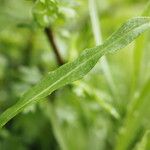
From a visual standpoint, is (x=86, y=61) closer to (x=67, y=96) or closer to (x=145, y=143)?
(x=145, y=143)

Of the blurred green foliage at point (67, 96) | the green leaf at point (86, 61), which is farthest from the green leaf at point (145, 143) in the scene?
the green leaf at point (86, 61)

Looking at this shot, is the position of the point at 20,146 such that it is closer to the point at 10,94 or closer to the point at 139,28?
the point at 10,94

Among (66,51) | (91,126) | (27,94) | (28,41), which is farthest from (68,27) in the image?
(27,94)

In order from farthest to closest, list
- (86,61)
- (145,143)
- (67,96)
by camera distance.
→ (67,96), (145,143), (86,61)

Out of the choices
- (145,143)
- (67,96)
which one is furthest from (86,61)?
(67,96)

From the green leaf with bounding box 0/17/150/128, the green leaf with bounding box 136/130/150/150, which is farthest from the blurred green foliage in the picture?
the green leaf with bounding box 0/17/150/128
